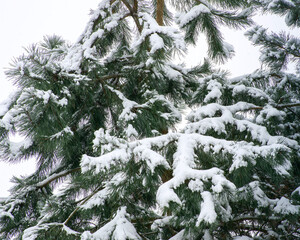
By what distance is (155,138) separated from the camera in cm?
187

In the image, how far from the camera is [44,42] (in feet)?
14.0

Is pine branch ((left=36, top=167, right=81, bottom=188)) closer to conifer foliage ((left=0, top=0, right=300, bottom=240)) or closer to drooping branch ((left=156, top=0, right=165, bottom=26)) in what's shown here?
conifer foliage ((left=0, top=0, right=300, bottom=240))

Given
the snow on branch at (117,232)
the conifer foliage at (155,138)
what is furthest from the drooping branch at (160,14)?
the snow on branch at (117,232)

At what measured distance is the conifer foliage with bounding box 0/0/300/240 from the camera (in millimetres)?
1636

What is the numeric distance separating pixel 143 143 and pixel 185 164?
0.36m

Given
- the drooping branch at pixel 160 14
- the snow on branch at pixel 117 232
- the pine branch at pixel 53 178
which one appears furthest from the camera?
the drooping branch at pixel 160 14

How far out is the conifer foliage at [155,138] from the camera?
164 cm

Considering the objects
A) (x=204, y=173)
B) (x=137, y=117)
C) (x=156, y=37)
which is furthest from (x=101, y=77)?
(x=204, y=173)

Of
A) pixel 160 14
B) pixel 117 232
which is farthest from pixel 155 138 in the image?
pixel 160 14

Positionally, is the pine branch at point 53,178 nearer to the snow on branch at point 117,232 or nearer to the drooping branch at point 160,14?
the snow on branch at point 117,232

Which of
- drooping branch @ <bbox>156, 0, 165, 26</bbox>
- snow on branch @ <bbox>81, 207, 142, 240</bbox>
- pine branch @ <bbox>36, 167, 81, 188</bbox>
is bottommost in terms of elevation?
snow on branch @ <bbox>81, 207, 142, 240</bbox>

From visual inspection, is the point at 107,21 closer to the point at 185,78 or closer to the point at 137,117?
the point at 185,78

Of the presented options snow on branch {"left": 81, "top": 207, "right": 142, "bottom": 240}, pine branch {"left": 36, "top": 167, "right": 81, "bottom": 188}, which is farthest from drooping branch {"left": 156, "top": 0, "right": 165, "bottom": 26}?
snow on branch {"left": 81, "top": 207, "right": 142, "bottom": 240}

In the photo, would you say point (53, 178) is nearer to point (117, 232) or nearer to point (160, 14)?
point (117, 232)
